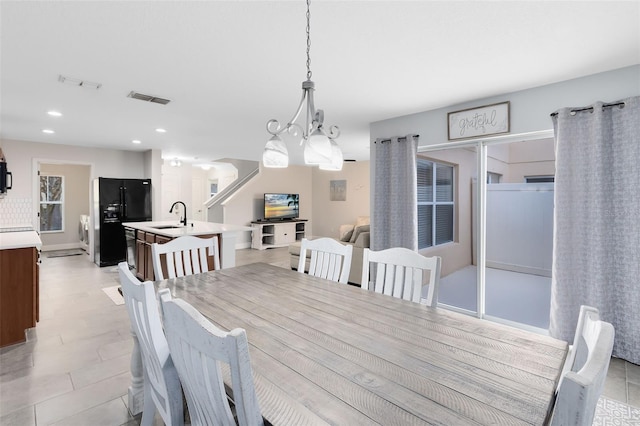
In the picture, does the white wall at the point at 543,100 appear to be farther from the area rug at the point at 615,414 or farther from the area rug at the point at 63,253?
the area rug at the point at 63,253

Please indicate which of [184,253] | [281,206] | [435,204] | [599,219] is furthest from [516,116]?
[281,206]

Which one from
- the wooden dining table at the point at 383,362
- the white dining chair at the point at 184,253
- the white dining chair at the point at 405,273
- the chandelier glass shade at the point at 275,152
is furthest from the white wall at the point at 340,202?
the wooden dining table at the point at 383,362

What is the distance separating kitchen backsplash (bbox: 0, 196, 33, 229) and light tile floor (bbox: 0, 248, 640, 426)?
243cm

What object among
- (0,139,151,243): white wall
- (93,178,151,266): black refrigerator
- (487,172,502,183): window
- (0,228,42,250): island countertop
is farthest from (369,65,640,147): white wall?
(0,139,151,243): white wall

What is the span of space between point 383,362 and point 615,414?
75.0 inches

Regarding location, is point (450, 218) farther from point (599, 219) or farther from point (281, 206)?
point (281, 206)

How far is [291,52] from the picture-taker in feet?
7.14

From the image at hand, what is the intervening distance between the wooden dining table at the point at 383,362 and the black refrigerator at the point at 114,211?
16.2 feet

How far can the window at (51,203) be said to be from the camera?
7367 millimetres

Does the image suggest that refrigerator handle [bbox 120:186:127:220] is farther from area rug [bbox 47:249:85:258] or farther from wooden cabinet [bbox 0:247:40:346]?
wooden cabinet [bbox 0:247:40:346]

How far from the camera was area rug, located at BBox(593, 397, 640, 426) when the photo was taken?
180 cm

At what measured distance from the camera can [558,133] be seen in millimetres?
2666

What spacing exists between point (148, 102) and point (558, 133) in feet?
12.8

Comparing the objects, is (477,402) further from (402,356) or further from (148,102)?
(148,102)
